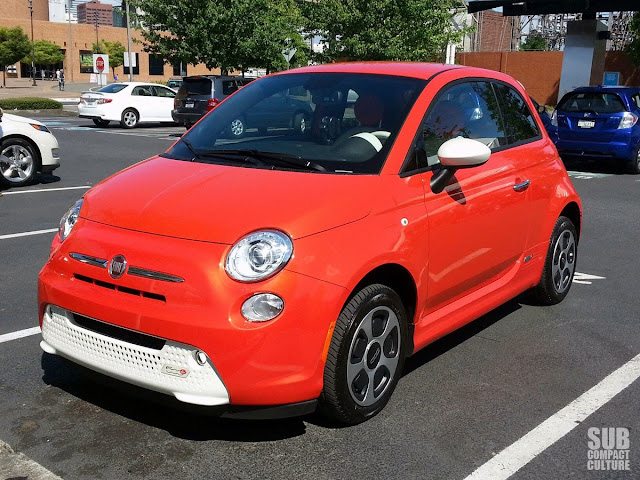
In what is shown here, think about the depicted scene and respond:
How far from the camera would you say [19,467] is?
3.15 m

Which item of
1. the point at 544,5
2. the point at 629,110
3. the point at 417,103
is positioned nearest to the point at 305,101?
the point at 417,103

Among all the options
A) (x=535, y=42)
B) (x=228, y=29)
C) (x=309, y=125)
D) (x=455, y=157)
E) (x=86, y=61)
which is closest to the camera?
A: (x=455, y=157)

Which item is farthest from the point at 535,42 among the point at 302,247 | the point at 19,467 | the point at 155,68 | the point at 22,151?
the point at 19,467

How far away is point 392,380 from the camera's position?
3.79 m

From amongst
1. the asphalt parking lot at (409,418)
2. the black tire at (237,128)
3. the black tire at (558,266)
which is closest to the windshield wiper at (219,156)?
the black tire at (237,128)

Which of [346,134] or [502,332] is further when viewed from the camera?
[502,332]

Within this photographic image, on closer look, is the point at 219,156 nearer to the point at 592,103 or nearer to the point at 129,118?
the point at 592,103

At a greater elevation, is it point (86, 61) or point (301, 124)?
point (86, 61)

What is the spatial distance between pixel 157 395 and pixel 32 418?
84 centimetres

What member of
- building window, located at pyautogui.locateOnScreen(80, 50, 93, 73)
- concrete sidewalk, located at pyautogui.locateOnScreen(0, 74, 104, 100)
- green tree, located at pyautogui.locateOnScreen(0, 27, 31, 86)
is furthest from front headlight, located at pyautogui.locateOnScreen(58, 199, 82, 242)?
building window, located at pyautogui.locateOnScreen(80, 50, 93, 73)

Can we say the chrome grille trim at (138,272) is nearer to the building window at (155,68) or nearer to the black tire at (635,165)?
the black tire at (635,165)

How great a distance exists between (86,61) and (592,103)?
81476mm

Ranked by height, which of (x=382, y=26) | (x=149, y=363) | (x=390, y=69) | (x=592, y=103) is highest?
(x=382, y=26)

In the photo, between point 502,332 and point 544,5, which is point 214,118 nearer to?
point 502,332
